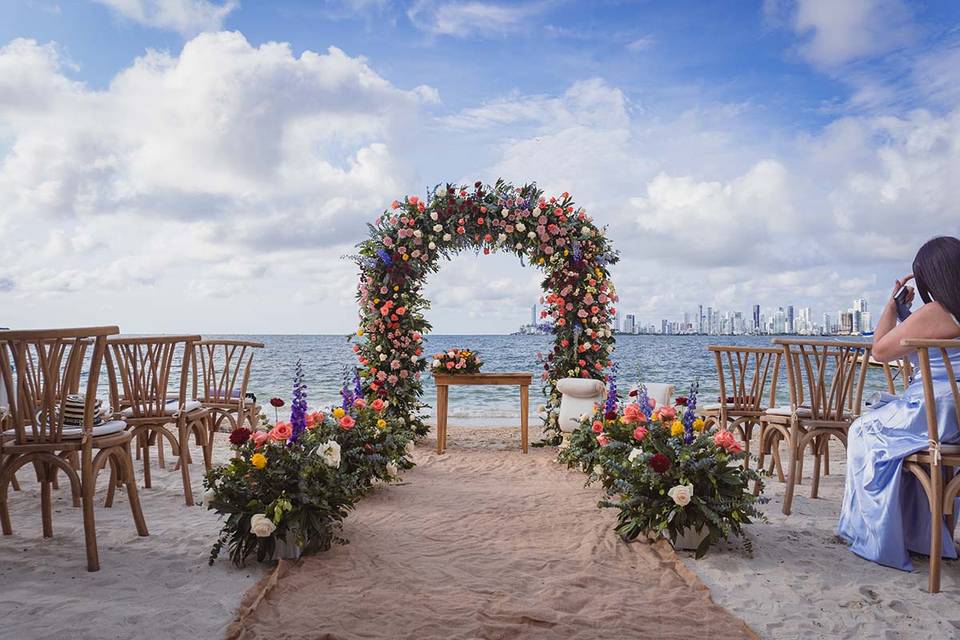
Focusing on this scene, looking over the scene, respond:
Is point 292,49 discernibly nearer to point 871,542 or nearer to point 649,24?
point 649,24

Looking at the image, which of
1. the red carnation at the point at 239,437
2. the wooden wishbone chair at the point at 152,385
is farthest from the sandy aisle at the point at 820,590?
the wooden wishbone chair at the point at 152,385

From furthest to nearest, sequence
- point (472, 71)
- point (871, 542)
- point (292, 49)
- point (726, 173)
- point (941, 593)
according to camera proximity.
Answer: point (726, 173) → point (472, 71) → point (292, 49) → point (871, 542) → point (941, 593)

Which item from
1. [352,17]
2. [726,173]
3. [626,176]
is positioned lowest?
[626,176]

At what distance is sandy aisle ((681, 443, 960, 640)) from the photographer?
9.14 feet

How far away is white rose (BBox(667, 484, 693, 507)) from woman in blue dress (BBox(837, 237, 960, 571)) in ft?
3.39

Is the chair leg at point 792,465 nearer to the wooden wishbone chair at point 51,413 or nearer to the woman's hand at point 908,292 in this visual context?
the woman's hand at point 908,292

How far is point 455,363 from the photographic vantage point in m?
7.74

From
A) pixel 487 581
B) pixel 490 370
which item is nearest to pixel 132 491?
pixel 487 581

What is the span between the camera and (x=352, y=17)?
24.5 ft

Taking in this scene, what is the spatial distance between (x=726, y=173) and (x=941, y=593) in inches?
774

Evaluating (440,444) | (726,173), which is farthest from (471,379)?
(726,173)

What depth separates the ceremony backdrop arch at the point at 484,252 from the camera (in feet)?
26.5

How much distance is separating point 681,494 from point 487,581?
1219 mm

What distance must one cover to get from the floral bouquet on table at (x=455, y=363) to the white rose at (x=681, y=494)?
4.25 m
